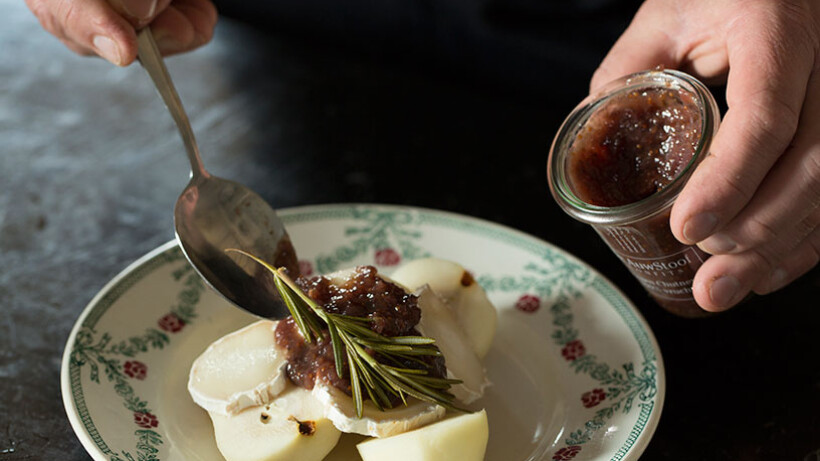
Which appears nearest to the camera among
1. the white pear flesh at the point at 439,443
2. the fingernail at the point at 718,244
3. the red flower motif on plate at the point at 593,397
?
the white pear flesh at the point at 439,443

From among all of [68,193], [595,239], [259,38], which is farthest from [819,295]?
[259,38]

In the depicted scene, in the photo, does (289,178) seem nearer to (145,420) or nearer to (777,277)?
(145,420)

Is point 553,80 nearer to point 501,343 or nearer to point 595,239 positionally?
point 595,239

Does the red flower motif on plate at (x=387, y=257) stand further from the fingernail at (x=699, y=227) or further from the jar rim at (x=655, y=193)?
Result: the fingernail at (x=699, y=227)

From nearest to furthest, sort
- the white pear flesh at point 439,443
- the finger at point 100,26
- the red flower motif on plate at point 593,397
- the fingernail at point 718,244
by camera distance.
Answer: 1. the white pear flesh at point 439,443
2. the fingernail at point 718,244
3. the red flower motif on plate at point 593,397
4. the finger at point 100,26

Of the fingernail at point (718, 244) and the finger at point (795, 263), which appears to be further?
the finger at point (795, 263)

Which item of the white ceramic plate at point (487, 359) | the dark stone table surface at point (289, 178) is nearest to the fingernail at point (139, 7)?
the white ceramic plate at point (487, 359)

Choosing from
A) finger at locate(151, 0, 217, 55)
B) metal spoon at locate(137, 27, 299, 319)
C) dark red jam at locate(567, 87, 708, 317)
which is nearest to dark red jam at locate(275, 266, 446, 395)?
metal spoon at locate(137, 27, 299, 319)
